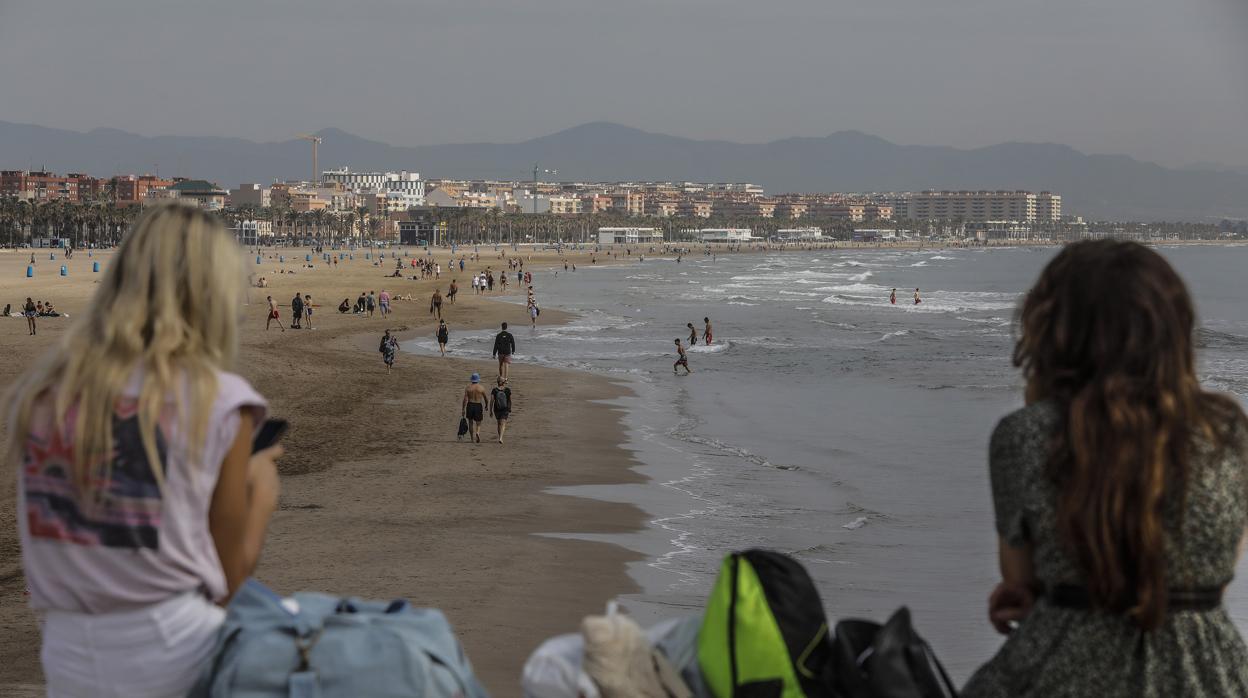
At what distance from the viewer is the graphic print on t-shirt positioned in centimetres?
224

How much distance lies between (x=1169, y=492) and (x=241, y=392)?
4.72 feet

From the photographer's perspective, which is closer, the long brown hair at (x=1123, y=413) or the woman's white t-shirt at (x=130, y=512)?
the long brown hair at (x=1123, y=413)

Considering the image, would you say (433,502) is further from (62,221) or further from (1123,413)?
(62,221)

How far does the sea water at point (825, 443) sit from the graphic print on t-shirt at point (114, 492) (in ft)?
20.8

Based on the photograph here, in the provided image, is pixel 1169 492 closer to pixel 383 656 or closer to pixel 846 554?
pixel 383 656

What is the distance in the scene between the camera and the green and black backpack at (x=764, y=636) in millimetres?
2395

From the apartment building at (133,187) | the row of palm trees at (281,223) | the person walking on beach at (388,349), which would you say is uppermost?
the apartment building at (133,187)

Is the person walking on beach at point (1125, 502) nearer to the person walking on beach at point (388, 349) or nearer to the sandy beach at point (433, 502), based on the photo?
the sandy beach at point (433, 502)

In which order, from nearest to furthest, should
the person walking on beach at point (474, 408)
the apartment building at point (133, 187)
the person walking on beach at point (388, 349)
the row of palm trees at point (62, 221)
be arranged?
the person walking on beach at point (474, 408)
the person walking on beach at point (388, 349)
the row of palm trees at point (62, 221)
the apartment building at point (133, 187)

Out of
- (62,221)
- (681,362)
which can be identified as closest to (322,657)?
(681,362)

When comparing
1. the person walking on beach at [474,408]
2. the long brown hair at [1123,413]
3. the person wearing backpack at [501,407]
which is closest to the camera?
the long brown hair at [1123,413]

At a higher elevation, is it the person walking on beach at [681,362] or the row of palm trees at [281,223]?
the row of palm trees at [281,223]

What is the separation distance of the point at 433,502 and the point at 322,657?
11312 mm

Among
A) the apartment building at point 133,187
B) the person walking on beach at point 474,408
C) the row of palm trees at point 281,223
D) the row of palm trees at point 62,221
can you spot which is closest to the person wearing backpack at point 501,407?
the person walking on beach at point 474,408
